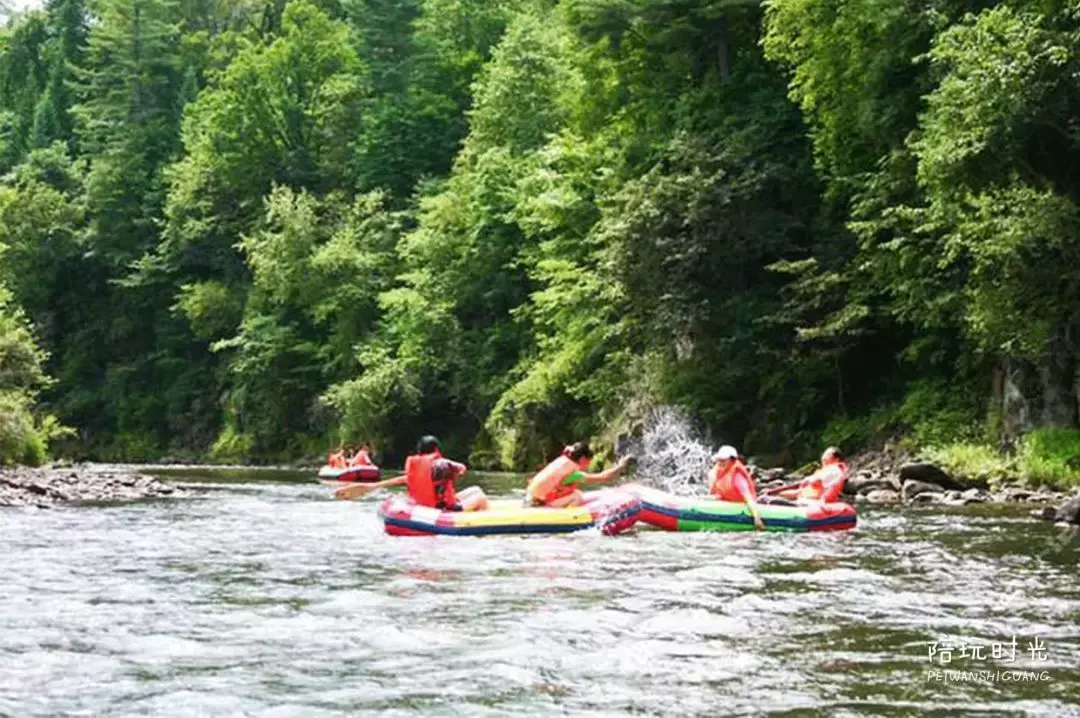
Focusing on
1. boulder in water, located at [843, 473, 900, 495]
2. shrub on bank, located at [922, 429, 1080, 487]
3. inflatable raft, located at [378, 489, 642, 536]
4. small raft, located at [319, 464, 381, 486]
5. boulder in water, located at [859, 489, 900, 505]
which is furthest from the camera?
small raft, located at [319, 464, 381, 486]

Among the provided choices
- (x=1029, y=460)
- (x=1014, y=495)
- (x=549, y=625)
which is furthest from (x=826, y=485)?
(x=549, y=625)

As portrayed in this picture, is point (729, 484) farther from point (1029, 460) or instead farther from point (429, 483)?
point (1029, 460)

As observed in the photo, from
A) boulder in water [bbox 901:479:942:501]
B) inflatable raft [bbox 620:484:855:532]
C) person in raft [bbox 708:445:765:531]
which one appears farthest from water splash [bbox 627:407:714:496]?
inflatable raft [bbox 620:484:855:532]

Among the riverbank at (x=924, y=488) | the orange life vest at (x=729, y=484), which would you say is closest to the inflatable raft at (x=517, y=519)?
the orange life vest at (x=729, y=484)

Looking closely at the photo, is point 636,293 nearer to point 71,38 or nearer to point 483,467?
point 483,467

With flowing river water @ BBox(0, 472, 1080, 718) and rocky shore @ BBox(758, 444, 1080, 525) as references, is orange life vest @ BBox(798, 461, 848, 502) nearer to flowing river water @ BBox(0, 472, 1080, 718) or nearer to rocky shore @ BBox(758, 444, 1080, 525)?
flowing river water @ BBox(0, 472, 1080, 718)

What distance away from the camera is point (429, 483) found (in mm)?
15820

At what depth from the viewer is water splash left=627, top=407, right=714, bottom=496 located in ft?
90.5

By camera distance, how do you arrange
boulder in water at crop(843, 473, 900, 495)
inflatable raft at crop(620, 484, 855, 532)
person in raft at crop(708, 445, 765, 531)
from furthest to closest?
boulder in water at crop(843, 473, 900, 495), person in raft at crop(708, 445, 765, 531), inflatable raft at crop(620, 484, 855, 532)

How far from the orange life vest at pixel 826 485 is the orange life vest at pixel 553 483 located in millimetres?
2988

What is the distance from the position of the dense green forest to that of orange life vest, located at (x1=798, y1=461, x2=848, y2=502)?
503 centimetres

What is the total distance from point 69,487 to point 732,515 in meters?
14.5

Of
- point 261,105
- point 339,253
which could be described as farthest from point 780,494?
point 261,105

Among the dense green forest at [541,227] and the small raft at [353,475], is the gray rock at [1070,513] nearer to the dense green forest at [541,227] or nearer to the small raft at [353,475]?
the dense green forest at [541,227]
